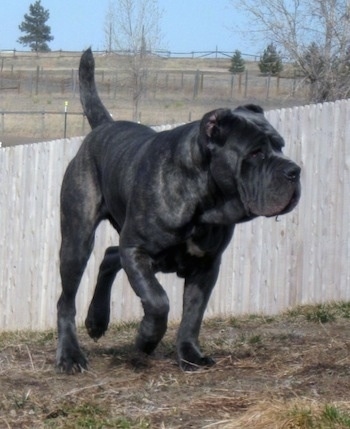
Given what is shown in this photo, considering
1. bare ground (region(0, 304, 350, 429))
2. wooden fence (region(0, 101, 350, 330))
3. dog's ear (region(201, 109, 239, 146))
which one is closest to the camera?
bare ground (region(0, 304, 350, 429))

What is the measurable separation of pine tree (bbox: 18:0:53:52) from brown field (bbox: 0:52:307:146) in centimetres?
1117

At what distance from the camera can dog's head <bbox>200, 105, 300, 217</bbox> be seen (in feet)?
18.4

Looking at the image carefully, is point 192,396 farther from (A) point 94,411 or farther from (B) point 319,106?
(B) point 319,106

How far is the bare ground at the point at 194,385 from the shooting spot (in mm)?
5074

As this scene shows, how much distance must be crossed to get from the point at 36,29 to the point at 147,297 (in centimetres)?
7060

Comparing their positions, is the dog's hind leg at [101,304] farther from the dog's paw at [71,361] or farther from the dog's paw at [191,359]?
the dog's paw at [191,359]

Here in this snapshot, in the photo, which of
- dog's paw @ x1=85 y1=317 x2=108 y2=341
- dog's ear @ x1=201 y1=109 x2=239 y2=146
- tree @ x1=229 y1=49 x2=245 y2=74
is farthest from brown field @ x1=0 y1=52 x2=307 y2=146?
dog's ear @ x1=201 y1=109 x2=239 y2=146

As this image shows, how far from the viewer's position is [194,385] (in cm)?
597

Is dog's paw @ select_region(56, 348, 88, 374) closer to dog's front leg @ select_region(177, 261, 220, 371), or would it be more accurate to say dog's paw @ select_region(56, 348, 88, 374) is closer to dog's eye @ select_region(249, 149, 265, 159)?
dog's front leg @ select_region(177, 261, 220, 371)

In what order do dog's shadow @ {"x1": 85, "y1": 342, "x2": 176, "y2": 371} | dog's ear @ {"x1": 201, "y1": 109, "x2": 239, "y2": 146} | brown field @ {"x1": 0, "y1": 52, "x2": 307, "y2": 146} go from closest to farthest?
dog's ear @ {"x1": 201, "y1": 109, "x2": 239, "y2": 146}
dog's shadow @ {"x1": 85, "y1": 342, "x2": 176, "y2": 371}
brown field @ {"x1": 0, "y1": 52, "x2": 307, "y2": 146}

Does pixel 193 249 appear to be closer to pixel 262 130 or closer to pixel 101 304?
pixel 262 130

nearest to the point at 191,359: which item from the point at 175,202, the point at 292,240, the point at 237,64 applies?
the point at 175,202

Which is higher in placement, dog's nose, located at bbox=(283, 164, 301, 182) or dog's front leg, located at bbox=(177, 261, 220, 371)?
dog's nose, located at bbox=(283, 164, 301, 182)

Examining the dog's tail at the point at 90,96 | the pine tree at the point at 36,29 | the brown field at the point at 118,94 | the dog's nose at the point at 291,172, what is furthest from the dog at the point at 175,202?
the pine tree at the point at 36,29
